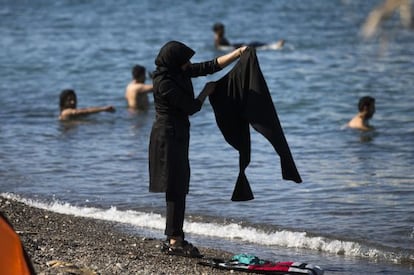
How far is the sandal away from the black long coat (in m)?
0.42

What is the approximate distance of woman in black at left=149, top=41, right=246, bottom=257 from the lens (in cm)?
775

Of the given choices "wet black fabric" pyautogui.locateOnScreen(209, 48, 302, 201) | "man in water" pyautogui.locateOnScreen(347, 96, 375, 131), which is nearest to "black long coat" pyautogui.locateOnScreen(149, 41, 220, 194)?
"wet black fabric" pyautogui.locateOnScreen(209, 48, 302, 201)

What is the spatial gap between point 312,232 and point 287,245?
1.55ft

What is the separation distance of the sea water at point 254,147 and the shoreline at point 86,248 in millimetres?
466

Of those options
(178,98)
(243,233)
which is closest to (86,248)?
(178,98)

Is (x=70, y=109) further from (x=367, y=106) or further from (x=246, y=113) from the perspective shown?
(x=246, y=113)

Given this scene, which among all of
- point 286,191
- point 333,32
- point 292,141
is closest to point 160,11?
point 333,32

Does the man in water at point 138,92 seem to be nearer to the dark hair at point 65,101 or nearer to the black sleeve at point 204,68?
the dark hair at point 65,101

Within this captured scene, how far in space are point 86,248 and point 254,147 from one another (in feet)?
19.0

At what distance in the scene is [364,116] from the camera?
599 inches

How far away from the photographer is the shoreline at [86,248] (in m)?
7.18

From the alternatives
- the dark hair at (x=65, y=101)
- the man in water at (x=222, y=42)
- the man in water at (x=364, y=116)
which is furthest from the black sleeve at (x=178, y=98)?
the man in water at (x=222, y=42)

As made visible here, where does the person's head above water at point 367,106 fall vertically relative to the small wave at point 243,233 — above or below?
above

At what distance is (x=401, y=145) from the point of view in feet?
45.8
